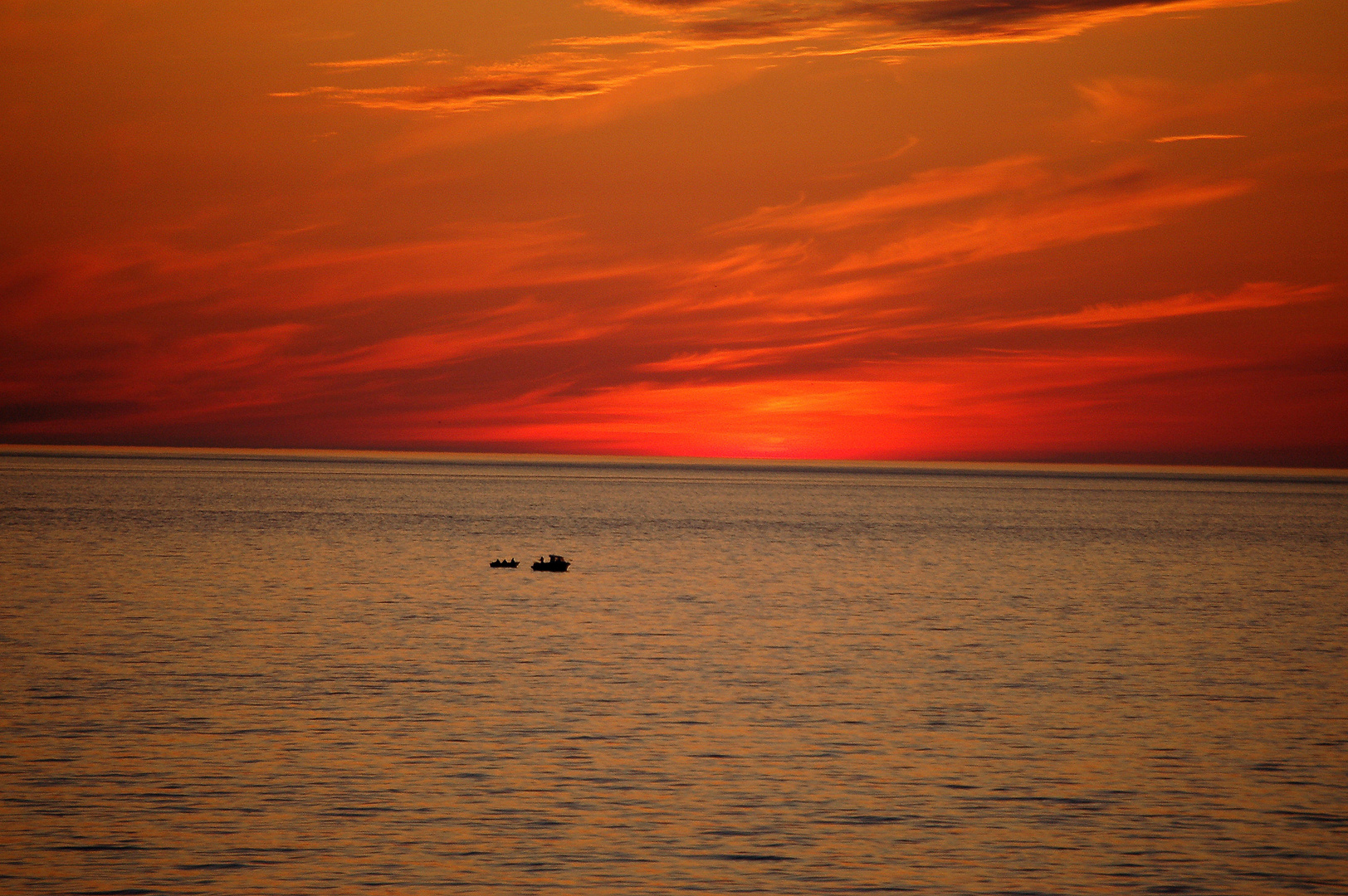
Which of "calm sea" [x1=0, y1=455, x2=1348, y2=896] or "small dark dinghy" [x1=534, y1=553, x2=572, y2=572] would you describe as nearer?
"calm sea" [x1=0, y1=455, x2=1348, y2=896]

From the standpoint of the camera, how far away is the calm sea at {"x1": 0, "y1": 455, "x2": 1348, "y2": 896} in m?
20.3

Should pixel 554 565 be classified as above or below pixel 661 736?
above

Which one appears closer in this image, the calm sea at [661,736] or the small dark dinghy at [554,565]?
the calm sea at [661,736]

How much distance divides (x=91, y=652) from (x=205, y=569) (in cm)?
3083

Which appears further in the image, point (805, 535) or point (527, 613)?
point (805, 535)

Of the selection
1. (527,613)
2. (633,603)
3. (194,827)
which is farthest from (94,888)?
(633,603)

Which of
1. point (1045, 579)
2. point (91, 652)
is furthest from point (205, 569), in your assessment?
point (1045, 579)

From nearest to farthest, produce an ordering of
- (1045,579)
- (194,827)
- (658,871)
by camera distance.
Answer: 1. (658,871)
2. (194,827)
3. (1045,579)

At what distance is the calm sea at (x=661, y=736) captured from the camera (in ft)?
66.6

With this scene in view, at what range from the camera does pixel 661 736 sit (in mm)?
29250

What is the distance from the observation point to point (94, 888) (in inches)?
733

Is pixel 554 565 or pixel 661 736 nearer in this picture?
pixel 661 736

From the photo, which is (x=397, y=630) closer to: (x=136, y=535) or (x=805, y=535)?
(x=136, y=535)

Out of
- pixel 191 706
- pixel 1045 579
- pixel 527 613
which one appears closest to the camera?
pixel 191 706
